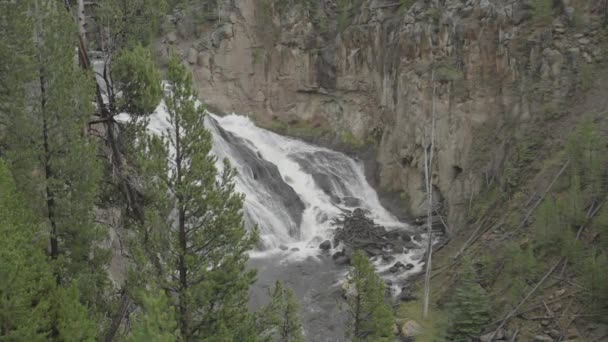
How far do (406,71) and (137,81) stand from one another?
971 inches

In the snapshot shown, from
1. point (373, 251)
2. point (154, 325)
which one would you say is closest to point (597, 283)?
point (373, 251)

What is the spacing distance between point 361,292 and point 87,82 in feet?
28.7

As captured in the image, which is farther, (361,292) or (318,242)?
(318,242)

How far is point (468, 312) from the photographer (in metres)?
18.8

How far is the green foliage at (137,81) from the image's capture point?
1192cm

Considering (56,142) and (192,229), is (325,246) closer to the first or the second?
(192,229)

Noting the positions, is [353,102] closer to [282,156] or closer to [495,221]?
[282,156]

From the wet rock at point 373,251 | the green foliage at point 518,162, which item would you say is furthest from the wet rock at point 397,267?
the green foliage at point 518,162

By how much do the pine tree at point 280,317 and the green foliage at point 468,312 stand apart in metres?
6.25

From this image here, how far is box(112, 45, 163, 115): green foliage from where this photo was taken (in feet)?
39.1

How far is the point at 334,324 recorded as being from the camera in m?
22.0

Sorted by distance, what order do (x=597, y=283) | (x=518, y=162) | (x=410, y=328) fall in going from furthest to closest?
1. (x=518, y=162)
2. (x=410, y=328)
3. (x=597, y=283)

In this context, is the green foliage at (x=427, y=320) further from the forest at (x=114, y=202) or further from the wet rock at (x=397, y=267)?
the forest at (x=114, y=202)

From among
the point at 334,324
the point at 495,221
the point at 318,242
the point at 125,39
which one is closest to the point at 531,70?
the point at 495,221
